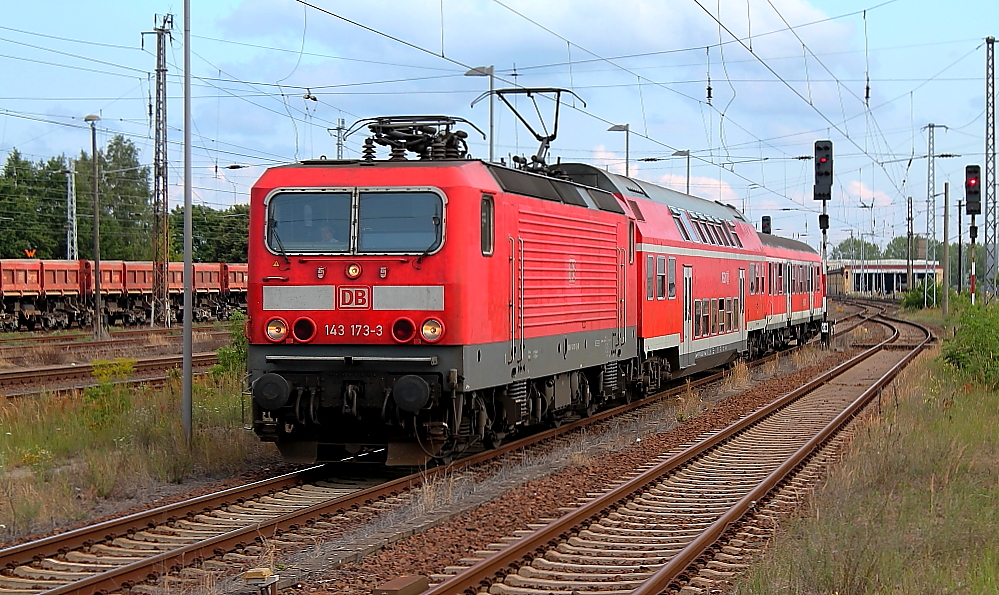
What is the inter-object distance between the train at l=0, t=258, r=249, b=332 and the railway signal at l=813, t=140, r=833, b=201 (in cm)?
2098

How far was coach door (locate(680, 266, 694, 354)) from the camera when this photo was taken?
21000 mm

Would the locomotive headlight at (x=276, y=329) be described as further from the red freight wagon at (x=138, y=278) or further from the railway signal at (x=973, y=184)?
the red freight wagon at (x=138, y=278)

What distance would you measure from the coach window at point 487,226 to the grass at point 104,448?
11.9 feet

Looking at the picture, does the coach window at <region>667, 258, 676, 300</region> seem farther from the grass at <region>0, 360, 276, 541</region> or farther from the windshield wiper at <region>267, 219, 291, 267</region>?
the windshield wiper at <region>267, 219, 291, 267</region>

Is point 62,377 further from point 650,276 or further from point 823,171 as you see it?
point 823,171

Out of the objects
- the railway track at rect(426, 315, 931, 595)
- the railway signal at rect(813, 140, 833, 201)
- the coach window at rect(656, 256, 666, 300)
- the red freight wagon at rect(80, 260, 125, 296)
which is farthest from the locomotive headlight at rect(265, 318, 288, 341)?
the red freight wagon at rect(80, 260, 125, 296)

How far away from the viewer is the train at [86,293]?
42.9 metres

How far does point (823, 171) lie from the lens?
27.3 metres

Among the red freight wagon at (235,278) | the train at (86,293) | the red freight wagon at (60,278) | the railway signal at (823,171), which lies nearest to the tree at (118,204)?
the red freight wagon at (235,278)

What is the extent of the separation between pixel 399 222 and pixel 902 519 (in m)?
5.55

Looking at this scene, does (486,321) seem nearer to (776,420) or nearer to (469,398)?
(469,398)

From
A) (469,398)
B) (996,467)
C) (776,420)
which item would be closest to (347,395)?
(469,398)

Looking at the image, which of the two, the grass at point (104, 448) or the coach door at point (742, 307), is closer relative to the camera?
the grass at point (104, 448)

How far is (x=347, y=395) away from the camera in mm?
11641
